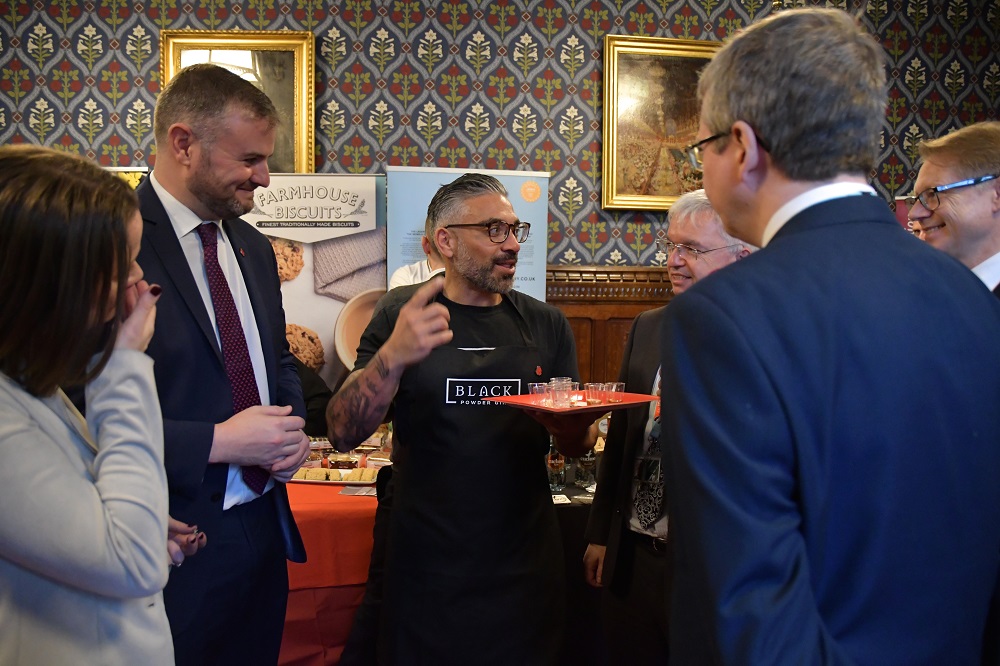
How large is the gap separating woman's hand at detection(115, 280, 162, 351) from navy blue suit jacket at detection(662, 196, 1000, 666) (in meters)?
0.91

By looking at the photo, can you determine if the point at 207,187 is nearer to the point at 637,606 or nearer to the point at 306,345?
the point at 637,606

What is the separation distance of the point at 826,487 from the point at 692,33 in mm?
5892

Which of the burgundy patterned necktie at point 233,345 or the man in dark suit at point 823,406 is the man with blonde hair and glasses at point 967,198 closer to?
the man in dark suit at point 823,406

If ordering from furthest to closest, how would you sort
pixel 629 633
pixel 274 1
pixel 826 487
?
pixel 274 1
pixel 629 633
pixel 826 487

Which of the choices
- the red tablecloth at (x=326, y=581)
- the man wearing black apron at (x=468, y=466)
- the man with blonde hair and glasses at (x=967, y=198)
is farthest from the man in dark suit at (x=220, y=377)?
the man with blonde hair and glasses at (x=967, y=198)

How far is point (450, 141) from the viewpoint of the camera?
6.01 m

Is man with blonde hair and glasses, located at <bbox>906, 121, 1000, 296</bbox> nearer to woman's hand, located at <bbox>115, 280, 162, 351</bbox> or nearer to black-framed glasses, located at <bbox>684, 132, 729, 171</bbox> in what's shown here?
black-framed glasses, located at <bbox>684, 132, 729, 171</bbox>

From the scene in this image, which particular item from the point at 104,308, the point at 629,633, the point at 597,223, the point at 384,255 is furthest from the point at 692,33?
the point at 104,308

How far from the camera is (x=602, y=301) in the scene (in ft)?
20.5

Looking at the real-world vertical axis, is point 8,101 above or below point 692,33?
below

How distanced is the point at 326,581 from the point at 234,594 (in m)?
1.13

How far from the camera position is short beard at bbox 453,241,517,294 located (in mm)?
2346

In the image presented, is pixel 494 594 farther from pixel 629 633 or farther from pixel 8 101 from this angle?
pixel 8 101

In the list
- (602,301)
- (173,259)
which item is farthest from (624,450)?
(602,301)
